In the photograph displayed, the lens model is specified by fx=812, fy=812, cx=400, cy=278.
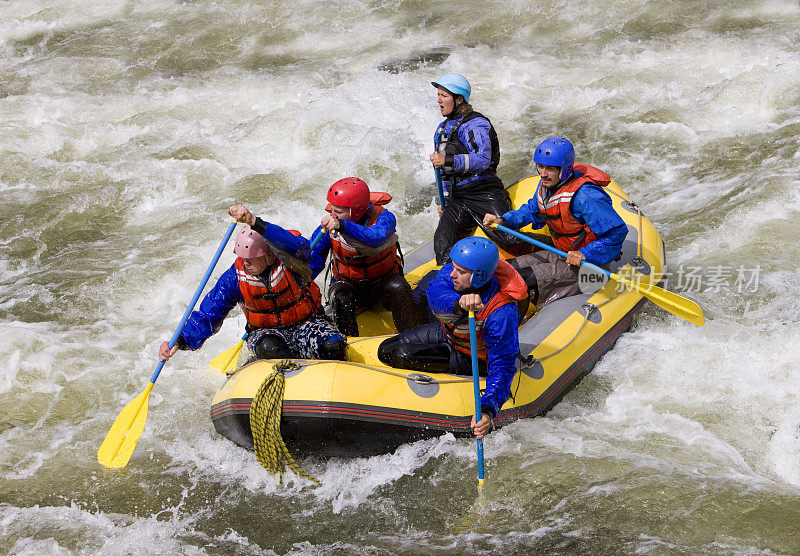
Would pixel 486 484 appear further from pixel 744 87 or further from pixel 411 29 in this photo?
pixel 411 29

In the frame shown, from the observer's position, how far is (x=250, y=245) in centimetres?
425

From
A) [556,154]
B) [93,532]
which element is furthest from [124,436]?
[556,154]

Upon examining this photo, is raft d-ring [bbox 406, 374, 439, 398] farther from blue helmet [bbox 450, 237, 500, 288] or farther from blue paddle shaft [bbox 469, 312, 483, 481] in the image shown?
blue helmet [bbox 450, 237, 500, 288]

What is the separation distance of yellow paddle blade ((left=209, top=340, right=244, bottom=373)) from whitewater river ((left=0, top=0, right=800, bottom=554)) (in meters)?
0.17

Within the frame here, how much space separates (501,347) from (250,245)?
1.40m

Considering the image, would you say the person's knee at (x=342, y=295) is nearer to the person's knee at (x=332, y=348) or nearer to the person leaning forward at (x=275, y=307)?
the person leaning forward at (x=275, y=307)

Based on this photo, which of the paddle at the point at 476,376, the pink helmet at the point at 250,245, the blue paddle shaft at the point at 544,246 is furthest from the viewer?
the blue paddle shaft at the point at 544,246

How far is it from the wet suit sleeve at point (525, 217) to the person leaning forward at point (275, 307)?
1.49 meters

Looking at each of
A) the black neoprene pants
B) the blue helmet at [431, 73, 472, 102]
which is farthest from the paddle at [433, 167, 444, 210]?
the blue helmet at [431, 73, 472, 102]

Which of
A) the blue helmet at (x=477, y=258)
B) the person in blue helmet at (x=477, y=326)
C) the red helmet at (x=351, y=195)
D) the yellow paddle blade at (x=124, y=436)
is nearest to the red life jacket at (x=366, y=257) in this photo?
the red helmet at (x=351, y=195)

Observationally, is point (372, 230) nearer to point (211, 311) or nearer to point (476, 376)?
point (211, 311)

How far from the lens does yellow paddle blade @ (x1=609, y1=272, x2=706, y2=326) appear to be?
5148 millimetres

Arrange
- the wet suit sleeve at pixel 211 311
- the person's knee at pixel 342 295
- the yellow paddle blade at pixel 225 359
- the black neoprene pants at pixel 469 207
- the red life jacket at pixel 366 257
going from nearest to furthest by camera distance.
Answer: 1. the wet suit sleeve at pixel 211 311
2. the red life jacket at pixel 366 257
3. the person's knee at pixel 342 295
4. the yellow paddle blade at pixel 225 359
5. the black neoprene pants at pixel 469 207

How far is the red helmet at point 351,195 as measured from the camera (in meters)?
4.62
